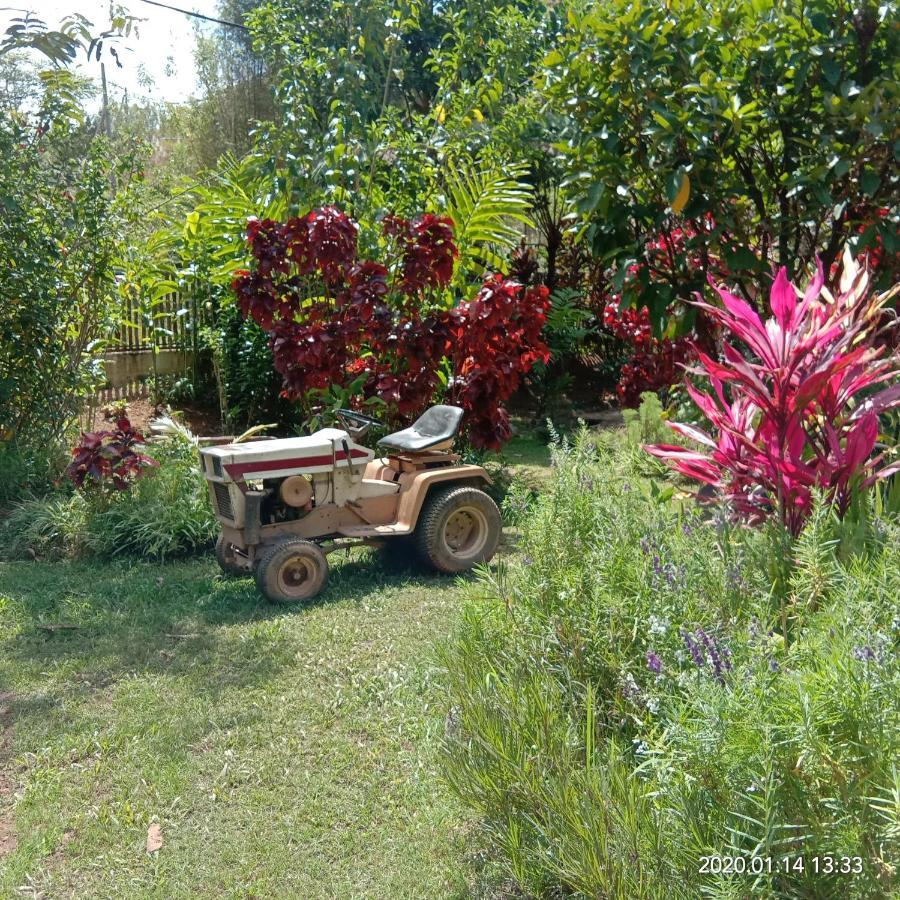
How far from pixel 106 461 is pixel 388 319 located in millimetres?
2306

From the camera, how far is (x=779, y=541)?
11.1ft

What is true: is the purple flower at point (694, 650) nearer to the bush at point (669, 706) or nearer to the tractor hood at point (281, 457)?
the bush at point (669, 706)

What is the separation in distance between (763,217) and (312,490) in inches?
136

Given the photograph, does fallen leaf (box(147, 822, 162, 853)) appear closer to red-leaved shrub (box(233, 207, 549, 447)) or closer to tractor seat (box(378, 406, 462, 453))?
tractor seat (box(378, 406, 462, 453))

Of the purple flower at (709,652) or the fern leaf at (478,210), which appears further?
the fern leaf at (478,210)

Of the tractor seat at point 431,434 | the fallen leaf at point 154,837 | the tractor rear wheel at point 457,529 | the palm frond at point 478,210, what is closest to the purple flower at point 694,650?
the fallen leaf at point 154,837

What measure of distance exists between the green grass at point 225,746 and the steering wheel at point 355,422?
3.59ft

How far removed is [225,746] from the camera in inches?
159

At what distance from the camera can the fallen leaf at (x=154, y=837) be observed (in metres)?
3.38

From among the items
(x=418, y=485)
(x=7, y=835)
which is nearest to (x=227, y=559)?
(x=418, y=485)

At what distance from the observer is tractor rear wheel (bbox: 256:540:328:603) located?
5.80 metres

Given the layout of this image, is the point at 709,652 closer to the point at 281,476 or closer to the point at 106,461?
the point at 281,476

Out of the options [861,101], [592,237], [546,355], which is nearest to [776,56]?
[861,101]

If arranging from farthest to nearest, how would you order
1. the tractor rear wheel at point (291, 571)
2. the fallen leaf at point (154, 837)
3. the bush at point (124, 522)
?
the bush at point (124, 522)
the tractor rear wheel at point (291, 571)
the fallen leaf at point (154, 837)
